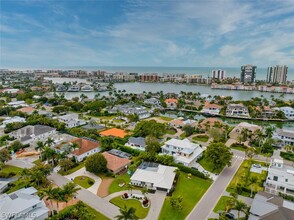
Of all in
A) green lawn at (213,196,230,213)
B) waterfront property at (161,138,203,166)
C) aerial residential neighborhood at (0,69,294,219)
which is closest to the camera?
aerial residential neighborhood at (0,69,294,219)

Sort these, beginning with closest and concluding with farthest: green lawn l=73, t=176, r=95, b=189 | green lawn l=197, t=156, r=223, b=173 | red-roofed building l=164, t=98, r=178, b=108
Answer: green lawn l=73, t=176, r=95, b=189, green lawn l=197, t=156, r=223, b=173, red-roofed building l=164, t=98, r=178, b=108

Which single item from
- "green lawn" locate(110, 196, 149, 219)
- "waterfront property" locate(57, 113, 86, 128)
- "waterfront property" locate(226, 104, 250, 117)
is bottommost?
"green lawn" locate(110, 196, 149, 219)

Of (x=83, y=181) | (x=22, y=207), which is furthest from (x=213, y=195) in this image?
(x=22, y=207)

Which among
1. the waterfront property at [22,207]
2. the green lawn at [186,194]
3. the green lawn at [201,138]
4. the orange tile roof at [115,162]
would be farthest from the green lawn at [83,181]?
the green lawn at [201,138]

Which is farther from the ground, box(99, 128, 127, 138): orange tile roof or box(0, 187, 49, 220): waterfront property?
box(99, 128, 127, 138): orange tile roof

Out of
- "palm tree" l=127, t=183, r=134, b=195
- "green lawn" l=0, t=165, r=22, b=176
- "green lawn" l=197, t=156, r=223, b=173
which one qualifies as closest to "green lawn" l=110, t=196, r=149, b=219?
"palm tree" l=127, t=183, r=134, b=195

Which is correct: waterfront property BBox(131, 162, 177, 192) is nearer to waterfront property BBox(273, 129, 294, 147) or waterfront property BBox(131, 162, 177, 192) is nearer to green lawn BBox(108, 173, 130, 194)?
green lawn BBox(108, 173, 130, 194)

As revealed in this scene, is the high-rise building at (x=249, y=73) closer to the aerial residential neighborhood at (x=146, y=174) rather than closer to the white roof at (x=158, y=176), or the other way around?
the aerial residential neighborhood at (x=146, y=174)
